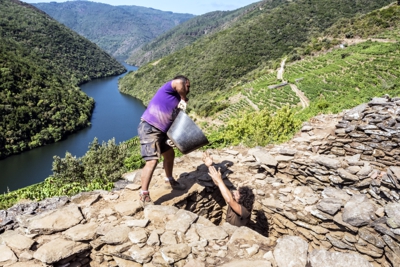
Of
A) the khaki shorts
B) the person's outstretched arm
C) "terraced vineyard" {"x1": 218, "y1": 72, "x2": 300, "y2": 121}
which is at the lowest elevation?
"terraced vineyard" {"x1": 218, "y1": 72, "x2": 300, "y2": 121}

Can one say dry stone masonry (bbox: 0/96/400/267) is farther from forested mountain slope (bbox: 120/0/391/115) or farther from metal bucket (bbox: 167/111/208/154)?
forested mountain slope (bbox: 120/0/391/115)

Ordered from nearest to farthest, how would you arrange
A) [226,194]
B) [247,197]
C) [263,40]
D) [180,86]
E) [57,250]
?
[57,250] → [226,194] → [180,86] → [247,197] → [263,40]

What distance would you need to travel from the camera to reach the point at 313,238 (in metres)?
3.96

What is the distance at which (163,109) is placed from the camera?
12.0 feet

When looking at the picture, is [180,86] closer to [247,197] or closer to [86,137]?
[247,197]

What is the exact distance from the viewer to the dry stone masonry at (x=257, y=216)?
2.69 metres

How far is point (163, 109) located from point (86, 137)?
183 ft

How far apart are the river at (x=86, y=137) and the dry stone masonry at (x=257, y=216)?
19329mm

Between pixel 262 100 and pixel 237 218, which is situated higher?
pixel 237 218

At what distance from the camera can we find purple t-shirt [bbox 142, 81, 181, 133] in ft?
11.9

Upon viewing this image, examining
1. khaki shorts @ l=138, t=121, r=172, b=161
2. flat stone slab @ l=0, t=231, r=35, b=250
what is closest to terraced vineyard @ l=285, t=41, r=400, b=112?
khaki shorts @ l=138, t=121, r=172, b=161

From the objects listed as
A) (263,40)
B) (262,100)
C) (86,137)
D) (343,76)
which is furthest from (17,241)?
(263,40)

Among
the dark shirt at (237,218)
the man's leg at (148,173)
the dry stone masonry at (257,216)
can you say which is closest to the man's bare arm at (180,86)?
the man's leg at (148,173)

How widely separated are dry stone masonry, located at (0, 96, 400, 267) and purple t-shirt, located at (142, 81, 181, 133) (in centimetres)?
108
